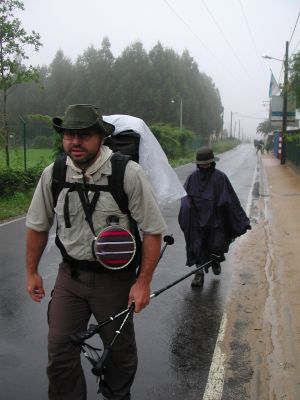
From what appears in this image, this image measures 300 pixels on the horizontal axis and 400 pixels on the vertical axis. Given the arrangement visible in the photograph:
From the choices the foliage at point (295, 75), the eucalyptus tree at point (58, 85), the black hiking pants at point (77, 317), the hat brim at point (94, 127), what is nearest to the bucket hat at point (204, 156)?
the hat brim at point (94, 127)

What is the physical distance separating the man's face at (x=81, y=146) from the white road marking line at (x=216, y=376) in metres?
1.91

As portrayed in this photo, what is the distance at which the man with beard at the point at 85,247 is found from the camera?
2.57 metres

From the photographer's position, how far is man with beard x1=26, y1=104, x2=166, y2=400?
2.57 metres

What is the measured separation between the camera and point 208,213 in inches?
217

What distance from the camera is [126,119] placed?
3168mm

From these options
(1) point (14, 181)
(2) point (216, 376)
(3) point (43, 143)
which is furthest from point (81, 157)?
(3) point (43, 143)

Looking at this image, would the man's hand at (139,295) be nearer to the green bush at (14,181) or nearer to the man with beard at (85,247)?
the man with beard at (85,247)

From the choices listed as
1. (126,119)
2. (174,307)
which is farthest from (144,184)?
(174,307)

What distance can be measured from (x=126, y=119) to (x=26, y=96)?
248 ft

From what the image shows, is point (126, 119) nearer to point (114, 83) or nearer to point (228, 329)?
point (228, 329)

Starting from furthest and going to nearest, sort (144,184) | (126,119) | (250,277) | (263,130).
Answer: (263,130) → (250,277) → (126,119) → (144,184)

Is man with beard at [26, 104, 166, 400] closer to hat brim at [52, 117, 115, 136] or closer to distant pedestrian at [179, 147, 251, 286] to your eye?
hat brim at [52, 117, 115, 136]

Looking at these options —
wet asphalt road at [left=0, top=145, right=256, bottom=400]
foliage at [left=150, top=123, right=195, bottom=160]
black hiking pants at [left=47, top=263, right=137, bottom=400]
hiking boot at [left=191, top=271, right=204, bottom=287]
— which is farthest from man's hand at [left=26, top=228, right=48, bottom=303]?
foliage at [left=150, top=123, right=195, bottom=160]

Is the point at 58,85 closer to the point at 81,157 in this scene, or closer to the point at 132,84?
the point at 132,84
